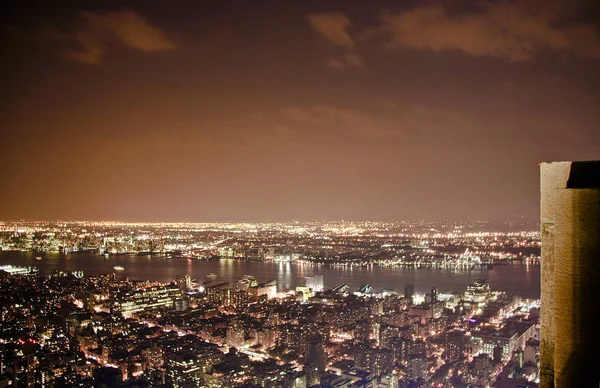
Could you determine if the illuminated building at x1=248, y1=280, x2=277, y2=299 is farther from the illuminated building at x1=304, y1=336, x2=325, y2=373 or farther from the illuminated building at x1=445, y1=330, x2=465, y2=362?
the illuminated building at x1=445, y1=330, x2=465, y2=362

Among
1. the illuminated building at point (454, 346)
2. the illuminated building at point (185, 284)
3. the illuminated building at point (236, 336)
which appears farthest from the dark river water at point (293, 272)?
the illuminated building at point (236, 336)

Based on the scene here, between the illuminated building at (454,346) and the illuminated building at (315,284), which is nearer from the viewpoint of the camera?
the illuminated building at (454,346)

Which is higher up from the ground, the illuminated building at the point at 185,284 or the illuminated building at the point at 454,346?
the illuminated building at the point at 185,284

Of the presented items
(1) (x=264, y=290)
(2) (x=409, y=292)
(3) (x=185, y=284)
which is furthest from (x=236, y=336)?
(2) (x=409, y=292)

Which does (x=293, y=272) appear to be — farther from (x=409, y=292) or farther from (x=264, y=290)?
(x=409, y=292)

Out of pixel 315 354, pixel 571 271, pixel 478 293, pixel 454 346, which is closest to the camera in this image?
pixel 571 271

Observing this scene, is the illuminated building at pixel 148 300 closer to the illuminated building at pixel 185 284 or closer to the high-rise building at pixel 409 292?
the illuminated building at pixel 185 284
